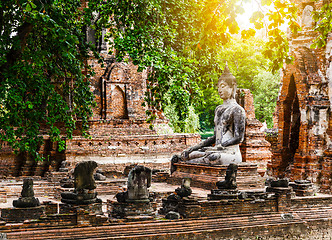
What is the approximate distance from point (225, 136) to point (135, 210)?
138 inches

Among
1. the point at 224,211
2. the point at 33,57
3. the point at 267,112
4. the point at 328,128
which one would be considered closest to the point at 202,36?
the point at 224,211

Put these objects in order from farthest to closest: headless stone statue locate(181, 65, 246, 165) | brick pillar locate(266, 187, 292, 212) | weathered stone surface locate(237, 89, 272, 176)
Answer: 1. weathered stone surface locate(237, 89, 272, 176)
2. headless stone statue locate(181, 65, 246, 165)
3. brick pillar locate(266, 187, 292, 212)

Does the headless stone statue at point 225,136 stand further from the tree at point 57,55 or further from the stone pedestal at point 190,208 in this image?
the stone pedestal at point 190,208

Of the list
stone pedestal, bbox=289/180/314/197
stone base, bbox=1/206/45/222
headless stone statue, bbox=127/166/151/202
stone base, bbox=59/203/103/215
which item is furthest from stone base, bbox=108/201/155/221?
stone pedestal, bbox=289/180/314/197

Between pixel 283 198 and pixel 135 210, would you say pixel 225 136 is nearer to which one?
pixel 283 198

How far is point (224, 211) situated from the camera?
7.68 metres

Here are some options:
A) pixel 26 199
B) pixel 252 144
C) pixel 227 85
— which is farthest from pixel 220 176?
pixel 252 144

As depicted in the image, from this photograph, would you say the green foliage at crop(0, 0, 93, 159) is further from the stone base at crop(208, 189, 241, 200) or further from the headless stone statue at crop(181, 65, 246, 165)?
the stone base at crop(208, 189, 241, 200)

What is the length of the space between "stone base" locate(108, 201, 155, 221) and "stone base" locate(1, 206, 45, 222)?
49.2 inches

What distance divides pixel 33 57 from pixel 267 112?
22.7 meters

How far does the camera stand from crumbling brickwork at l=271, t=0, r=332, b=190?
12406 millimetres

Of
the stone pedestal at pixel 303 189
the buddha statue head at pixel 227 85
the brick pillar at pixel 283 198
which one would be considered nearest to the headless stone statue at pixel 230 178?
the brick pillar at pixel 283 198

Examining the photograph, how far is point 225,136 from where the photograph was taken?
1006 centimetres

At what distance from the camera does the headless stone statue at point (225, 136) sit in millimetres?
9570
